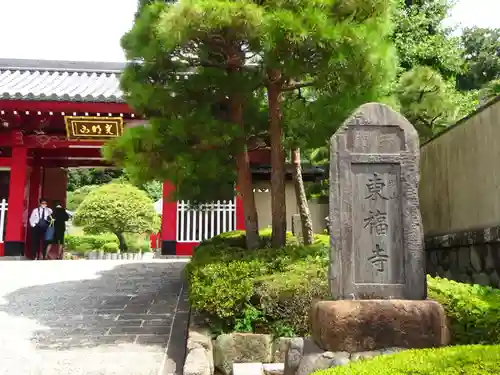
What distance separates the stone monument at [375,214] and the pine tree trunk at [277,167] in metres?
2.49

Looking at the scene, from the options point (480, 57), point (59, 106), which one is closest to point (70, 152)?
point (59, 106)

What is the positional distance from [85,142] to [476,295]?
1132cm

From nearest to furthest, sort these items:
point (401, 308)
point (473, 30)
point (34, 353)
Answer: point (401, 308) → point (34, 353) → point (473, 30)

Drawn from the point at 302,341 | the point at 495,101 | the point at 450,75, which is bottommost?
the point at 302,341

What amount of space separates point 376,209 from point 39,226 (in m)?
11.3

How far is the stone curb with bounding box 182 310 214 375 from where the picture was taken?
4695mm

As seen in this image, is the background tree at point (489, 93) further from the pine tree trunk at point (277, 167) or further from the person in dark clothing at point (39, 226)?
the person in dark clothing at point (39, 226)

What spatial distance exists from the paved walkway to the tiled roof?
22.5 ft

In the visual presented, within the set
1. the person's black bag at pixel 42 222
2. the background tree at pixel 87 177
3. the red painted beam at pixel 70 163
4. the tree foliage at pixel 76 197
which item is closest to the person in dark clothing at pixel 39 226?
the person's black bag at pixel 42 222

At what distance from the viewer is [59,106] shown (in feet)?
40.4

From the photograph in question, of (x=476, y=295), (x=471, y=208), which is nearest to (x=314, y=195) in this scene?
(x=471, y=208)

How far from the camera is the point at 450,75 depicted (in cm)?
1363

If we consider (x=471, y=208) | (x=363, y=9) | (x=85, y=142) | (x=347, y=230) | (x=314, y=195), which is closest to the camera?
(x=347, y=230)

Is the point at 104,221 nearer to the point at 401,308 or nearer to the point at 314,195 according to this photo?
the point at 314,195
